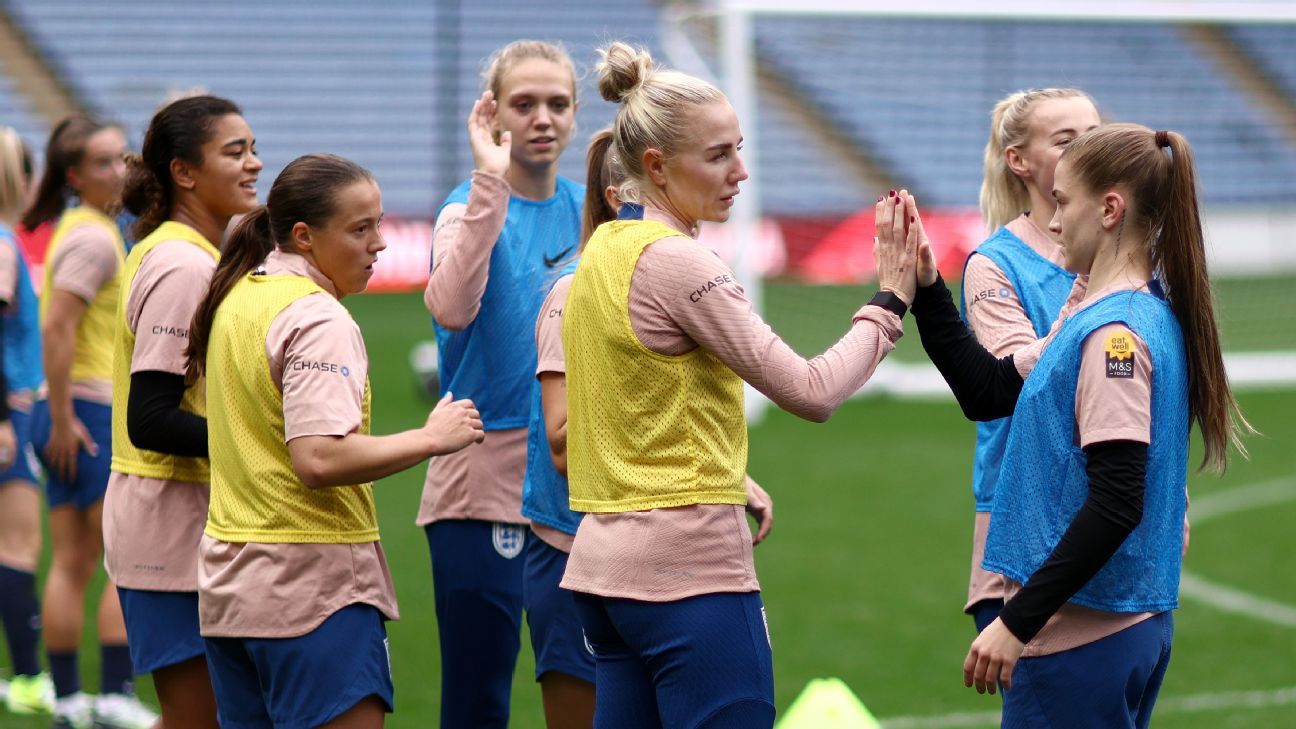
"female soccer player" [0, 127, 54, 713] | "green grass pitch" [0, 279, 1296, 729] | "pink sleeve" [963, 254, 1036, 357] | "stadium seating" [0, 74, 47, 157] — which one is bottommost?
"green grass pitch" [0, 279, 1296, 729]

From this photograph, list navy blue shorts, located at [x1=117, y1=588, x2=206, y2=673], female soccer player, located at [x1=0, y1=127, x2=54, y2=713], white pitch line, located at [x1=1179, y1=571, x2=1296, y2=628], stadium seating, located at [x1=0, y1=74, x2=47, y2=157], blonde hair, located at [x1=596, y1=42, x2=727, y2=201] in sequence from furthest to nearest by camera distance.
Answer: stadium seating, located at [x1=0, y1=74, x2=47, y2=157], white pitch line, located at [x1=1179, y1=571, x2=1296, y2=628], female soccer player, located at [x1=0, y1=127, x2=54, y2=713], navy blue shorts, located at [x1=117, y1=588, x2=206, y2=673], blonde hair, located at [x1=596, y1=42, x2=727, y2=201]

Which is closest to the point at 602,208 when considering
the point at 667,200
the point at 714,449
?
the point at 667,200

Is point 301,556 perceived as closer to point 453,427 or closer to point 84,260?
point 453,427

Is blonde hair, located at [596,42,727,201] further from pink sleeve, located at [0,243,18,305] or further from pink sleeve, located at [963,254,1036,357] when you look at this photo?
pink sleeve, located at [0,243,18,305]

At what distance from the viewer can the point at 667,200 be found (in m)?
2.87

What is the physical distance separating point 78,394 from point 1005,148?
3.36 m

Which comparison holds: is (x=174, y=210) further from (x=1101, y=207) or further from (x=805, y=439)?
(x=805, y=439)

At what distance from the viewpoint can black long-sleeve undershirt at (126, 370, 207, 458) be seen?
335cm

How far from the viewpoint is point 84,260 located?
16.6 ft

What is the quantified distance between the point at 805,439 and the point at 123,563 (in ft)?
26.4

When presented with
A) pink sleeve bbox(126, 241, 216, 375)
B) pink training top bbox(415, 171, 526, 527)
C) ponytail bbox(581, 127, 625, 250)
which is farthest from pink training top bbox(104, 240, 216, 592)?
ponytail bbox(581, 127, 625, 250)

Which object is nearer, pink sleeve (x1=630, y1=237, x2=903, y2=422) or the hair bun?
pink sleeve (x1=630, y1=237, x2=903, y2=422)

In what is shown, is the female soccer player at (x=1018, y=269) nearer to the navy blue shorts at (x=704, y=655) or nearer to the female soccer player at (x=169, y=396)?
the navy blue shorts at (x=704, y=655)

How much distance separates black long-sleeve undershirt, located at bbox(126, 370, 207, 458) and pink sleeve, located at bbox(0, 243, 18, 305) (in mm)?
2062
